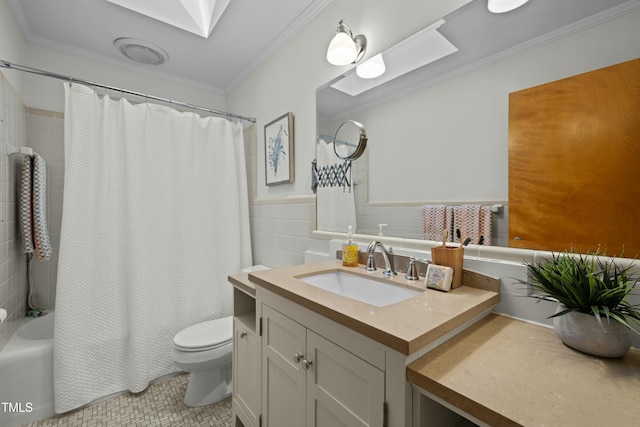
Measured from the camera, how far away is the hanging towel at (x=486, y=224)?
1016mm

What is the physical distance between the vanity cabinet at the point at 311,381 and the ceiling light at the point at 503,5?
127 centimetres

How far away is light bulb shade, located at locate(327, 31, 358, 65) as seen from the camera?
1.42 m

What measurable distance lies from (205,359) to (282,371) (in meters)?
0.81

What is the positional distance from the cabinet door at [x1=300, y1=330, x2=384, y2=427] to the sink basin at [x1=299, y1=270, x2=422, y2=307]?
1.09 feet

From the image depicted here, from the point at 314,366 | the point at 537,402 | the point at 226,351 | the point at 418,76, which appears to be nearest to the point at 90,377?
the point at 226,351

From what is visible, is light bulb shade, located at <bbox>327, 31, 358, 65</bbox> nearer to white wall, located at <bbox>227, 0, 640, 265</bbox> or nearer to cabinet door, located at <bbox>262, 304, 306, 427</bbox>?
white wall, located at <bbox>227, 0, 640, 265</bbox>

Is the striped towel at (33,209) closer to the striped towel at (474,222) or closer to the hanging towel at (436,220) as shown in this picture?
the hanging towel at (436,220)

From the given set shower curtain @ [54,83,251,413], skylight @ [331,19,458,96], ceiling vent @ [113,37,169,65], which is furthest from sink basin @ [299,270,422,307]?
ceiling vent @ [113,37,169,65]

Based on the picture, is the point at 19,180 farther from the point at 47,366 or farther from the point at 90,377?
the point at 90,377

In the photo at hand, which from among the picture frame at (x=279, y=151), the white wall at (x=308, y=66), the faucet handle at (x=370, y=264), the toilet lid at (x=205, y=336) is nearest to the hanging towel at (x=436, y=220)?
the faucet handle at (x=370, y=264)

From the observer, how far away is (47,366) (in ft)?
5.29

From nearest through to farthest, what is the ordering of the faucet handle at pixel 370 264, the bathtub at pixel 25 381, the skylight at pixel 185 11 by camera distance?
the faucet handle at pixel 370 264
the bathtub at pixel 25 381
the skylight at pixel 185 11

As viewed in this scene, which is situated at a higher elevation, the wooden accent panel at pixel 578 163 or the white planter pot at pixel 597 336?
the wooden accent panel at pixel 578 163

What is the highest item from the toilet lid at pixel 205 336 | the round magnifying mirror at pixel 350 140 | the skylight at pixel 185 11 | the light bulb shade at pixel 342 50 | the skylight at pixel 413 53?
the skylight at pixel 185 11
